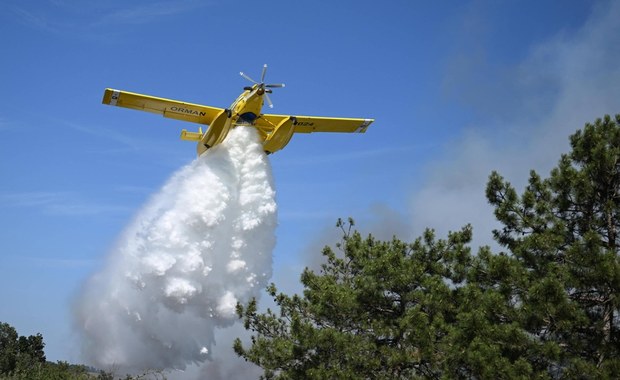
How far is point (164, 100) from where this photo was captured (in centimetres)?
2419

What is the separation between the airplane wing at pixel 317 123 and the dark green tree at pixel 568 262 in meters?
12.6

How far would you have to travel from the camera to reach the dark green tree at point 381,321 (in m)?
16.6

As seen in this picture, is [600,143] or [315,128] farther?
[315,128]

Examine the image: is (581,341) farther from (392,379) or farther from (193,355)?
(193,355)

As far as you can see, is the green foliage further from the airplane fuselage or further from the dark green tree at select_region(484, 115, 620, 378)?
the airplane fuselage

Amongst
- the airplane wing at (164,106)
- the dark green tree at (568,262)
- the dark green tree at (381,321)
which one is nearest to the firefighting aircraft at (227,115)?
the airplane wing at (164,106)

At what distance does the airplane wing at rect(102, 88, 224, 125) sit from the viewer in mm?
23531

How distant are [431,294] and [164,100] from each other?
1347 centimetres

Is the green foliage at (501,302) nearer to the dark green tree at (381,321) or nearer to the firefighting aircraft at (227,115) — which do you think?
the dark green tree at (381,321)

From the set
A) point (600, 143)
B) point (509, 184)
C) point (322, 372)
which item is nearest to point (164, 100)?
point (322, 372)

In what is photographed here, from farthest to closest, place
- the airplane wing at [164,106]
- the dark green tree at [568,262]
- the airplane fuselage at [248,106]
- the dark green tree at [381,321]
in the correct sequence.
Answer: the airplane fuselage at [248,106] → the airplane wing at [164,106] → the dark green tree at [381,321] → the dark green tree at [568,262]

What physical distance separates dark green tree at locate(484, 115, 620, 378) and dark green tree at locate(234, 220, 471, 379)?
6.77ft

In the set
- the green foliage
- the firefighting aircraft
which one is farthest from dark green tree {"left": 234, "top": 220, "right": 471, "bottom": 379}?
the firefighting aircraft

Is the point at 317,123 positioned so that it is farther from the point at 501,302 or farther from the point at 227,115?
the point at 501,302
